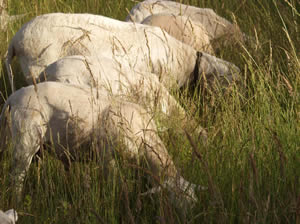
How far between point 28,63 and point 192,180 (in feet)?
8.10

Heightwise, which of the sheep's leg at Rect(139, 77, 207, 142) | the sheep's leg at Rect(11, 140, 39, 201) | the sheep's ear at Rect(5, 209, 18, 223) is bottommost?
the sheep's leg at Rect(11, 140, 39, 201)

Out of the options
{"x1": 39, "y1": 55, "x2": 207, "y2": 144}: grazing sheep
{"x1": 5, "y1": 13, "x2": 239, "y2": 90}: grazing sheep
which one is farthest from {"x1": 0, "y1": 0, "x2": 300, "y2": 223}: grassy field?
{"x1": 5, "y1": 13, "x2": 239, "y2": 90}: grazing sheep

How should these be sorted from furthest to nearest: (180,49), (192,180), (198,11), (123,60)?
(198,11) → (180,49) → (123,60) → (192,180)

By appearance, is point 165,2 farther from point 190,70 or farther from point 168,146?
point 168,146

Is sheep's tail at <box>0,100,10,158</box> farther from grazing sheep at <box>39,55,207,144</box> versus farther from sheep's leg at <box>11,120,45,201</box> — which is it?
grazing sheep at <box>39,55,207,144</box>

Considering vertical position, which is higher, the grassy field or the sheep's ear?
the sheep's ear

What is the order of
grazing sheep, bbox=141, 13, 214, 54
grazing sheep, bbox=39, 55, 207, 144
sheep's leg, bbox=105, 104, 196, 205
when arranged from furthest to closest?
grazing sheep, bbox=141, 13, 214, 54 < grazing sheep, bbox=39, 55, 207, 144 < sheep's leg, bbox=105, 104, 196, 205

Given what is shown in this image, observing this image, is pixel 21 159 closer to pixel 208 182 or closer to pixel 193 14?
pixel 208 182

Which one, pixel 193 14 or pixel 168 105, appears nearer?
pixel 168 105

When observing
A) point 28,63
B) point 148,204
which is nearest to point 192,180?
point 148,204

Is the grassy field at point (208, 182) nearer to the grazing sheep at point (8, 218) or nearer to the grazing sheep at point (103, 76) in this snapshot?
the grazing sheep at point (8, 218)

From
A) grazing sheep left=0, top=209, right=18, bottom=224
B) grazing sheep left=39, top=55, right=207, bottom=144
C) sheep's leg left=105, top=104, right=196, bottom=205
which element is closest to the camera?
grazing sheep left=0, top=209, right=18, bottom=224

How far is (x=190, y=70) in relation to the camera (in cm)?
514

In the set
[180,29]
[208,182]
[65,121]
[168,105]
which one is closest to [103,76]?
[168,105]
